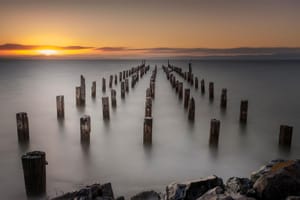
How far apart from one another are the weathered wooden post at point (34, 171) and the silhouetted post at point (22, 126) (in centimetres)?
373

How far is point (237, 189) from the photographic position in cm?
488

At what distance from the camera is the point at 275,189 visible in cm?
437

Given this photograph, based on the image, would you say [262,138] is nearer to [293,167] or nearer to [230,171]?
[230,171]

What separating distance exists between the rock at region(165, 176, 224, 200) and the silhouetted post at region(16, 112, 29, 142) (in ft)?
18.8

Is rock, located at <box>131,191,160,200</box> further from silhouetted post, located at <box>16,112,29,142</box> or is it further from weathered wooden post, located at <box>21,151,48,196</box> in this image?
silhouetted post, located at <box>16,112,29,142</box>

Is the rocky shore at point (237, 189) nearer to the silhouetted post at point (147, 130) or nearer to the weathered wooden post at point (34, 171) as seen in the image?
the weathered wooden post at point (34, 171)

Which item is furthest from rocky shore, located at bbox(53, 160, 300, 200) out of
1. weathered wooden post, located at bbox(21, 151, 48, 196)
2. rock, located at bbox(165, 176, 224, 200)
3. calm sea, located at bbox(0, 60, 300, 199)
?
calm sea, located at bbox(0, 60, 300, 199)

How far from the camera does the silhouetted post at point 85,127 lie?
29.5 feet

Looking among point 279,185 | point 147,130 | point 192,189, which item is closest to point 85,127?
point 147,130

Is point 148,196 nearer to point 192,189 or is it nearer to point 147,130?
point 192,189

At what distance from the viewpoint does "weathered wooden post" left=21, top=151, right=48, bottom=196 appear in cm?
552

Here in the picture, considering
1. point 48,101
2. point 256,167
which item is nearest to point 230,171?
point 256,167

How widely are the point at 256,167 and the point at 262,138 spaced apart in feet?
10.7

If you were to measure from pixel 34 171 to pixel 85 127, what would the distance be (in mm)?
3625
